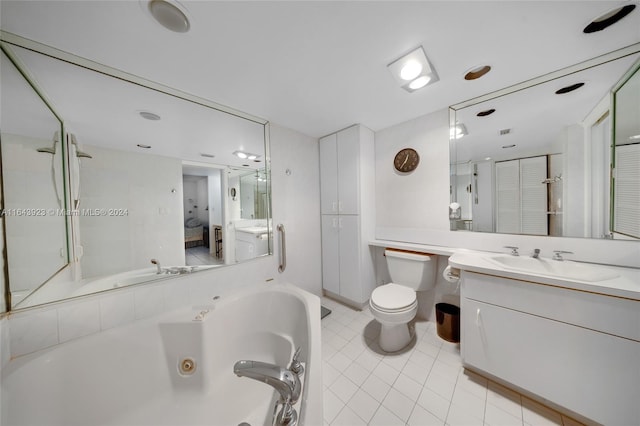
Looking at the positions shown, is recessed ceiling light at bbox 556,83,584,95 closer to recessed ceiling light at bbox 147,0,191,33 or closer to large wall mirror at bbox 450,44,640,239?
large wall mirror at bbox 450,44,640,239

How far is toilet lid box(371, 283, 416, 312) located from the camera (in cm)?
155

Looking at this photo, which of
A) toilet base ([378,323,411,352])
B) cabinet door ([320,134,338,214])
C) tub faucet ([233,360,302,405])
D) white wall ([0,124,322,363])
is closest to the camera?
tub faucet ([233,360,302,405])

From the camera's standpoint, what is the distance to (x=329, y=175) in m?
2.44

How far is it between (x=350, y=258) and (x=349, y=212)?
535mm

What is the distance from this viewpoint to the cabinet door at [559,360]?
37.4 inches

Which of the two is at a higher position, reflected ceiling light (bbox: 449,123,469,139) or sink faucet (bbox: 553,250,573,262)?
reflected ceiling light (bbox: 449,123,469,139)

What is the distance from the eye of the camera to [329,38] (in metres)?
1.07

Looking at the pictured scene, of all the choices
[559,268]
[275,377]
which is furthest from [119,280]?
[559,268]

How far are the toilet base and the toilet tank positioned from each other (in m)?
0.42

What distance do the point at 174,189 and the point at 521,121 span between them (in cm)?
282

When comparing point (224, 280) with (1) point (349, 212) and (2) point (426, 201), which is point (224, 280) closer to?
(1) point (349, 212)

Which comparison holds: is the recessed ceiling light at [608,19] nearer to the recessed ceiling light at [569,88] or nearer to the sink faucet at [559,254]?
the recessed ceiling light at [569,88]

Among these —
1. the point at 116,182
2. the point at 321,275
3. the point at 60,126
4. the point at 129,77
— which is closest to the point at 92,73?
the point at 129,77

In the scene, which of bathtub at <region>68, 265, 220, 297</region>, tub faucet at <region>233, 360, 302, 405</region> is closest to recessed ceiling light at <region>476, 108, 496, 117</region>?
tub faucet at <region>233, 360, 302, 405</region>
